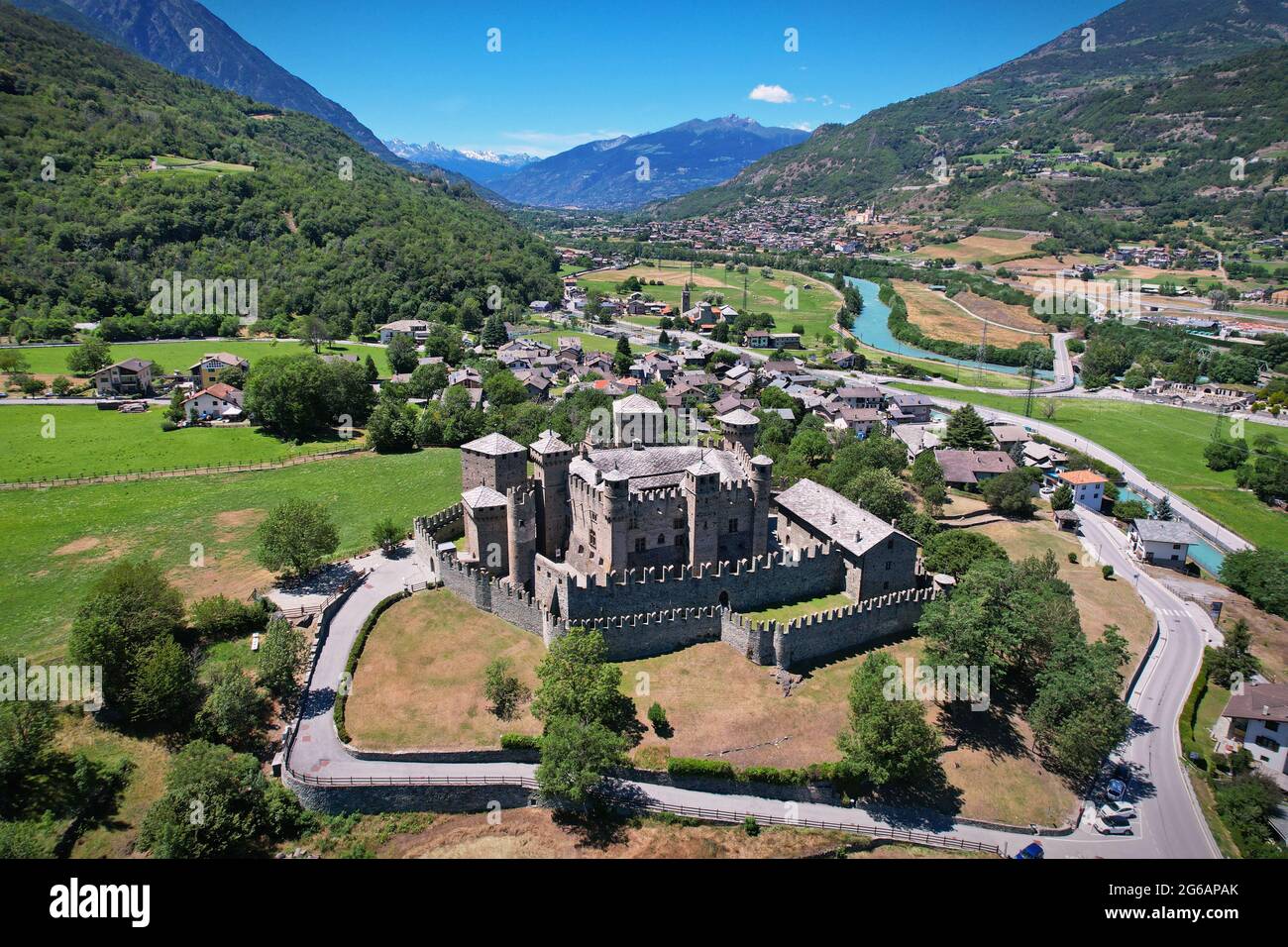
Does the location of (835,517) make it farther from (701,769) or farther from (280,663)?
(280,663)

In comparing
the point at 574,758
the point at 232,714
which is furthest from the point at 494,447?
the point at 574,758

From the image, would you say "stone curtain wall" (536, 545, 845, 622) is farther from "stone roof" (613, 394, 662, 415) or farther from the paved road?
"stone roof" (613, 394, 662, 415)

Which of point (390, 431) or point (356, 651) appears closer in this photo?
point (356, 651)

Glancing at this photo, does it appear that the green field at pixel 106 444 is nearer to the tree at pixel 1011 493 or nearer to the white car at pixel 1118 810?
the tree at pixel 1011 493

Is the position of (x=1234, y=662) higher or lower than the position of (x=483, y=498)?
lower

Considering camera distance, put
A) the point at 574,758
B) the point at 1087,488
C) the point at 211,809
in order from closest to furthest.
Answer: the point at 211,809 → the point at 574,758 → the point at 1087,488

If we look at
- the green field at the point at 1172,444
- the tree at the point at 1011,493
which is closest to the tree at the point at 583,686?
the tree at the point at 1011,493

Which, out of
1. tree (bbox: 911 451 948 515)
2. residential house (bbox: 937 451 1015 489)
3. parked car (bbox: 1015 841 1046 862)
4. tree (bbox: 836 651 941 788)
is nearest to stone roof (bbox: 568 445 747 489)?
tree (bbox: 836 651 941 788)
